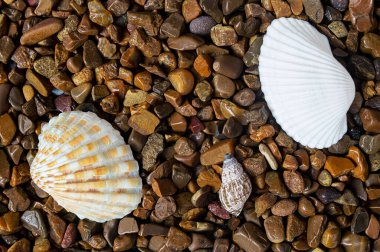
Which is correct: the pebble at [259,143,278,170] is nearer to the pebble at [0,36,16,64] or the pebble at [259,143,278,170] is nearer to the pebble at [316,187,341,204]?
the pebble at [316,187,341,204]

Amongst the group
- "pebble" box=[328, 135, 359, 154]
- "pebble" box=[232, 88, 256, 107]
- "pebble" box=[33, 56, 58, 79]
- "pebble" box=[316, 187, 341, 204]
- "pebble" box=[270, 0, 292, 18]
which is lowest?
"pebble" box=[316, 187, 341, 204]

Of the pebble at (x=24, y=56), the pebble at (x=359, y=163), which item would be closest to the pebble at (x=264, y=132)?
the pebble at (x=359, y=163)

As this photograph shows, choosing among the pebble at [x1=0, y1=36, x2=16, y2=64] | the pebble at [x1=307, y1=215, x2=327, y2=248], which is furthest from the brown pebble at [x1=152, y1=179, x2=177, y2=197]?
the pebble at [x1=0, y1=36, x2=16, y2=64]

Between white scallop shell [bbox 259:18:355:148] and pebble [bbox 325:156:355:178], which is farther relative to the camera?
pebble [bbox 325:156:355:178]

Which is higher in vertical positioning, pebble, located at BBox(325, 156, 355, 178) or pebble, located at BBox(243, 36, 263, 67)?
pebble, located at BBox(243, 36, 263, 67)

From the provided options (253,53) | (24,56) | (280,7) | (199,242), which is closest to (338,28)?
(280,7)

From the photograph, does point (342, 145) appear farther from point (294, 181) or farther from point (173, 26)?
point (173, 26)
